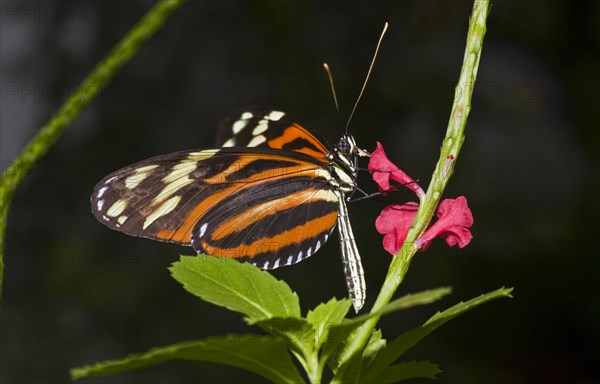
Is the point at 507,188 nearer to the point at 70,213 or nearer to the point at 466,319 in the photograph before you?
the point at 466,319

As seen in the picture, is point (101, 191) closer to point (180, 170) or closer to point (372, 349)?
point (180, 170)

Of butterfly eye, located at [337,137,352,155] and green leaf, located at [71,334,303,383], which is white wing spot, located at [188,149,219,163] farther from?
green leaf, located at [71,334,303,383]

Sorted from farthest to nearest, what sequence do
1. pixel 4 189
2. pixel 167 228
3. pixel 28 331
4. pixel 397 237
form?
1. pixel 28 331
2. pixel 167 228
3. pixel 397 237
4. pixel 4 189

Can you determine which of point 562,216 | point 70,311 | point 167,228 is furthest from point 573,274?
point 167,228

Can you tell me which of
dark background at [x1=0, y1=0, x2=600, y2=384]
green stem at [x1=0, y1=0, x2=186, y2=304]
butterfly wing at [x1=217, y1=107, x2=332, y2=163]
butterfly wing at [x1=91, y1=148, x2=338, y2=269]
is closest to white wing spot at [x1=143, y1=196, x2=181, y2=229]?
butterfly wing at [x1=91, y1=148, x2=338, y2=269]

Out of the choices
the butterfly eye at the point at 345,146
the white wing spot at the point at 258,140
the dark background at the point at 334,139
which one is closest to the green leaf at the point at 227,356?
the butterfly eye at the point at 345,146

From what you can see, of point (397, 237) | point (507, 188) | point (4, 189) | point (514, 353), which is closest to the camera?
point (4, 189)

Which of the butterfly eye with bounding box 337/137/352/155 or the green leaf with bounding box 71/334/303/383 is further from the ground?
the butterfly eye with bounding box 337/137/352/155
